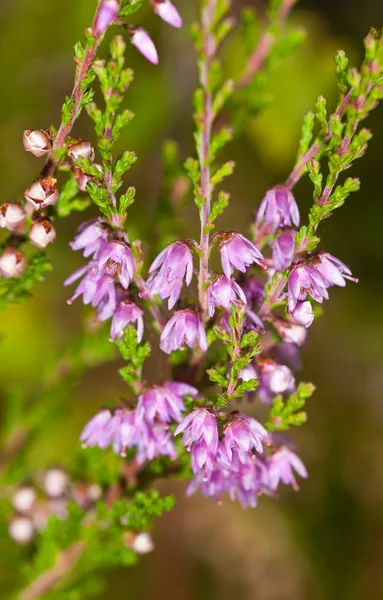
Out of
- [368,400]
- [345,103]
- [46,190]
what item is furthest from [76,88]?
[368,400]

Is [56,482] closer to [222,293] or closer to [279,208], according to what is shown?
[222,293]

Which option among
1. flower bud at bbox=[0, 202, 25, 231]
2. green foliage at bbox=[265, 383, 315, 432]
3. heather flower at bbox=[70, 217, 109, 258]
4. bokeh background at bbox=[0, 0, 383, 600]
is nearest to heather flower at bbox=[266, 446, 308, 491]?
green foliage at bbox=[265, 383, 315, 432]

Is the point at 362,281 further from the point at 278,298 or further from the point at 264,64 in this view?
the point at 278,298

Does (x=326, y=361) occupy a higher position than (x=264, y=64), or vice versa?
(x=264, y=64)

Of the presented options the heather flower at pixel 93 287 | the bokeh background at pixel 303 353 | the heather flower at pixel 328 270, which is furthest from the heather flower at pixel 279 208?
the bokeh background at pixel 303 353

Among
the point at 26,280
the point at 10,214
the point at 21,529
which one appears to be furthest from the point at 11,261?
the point at 21,529

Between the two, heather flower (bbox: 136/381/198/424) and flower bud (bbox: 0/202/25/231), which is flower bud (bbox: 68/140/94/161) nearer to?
flower bud (bbox: 0/202/25/231)

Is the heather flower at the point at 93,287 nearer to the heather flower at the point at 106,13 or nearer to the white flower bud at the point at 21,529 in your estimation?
the heather flower at the point at 106,13
